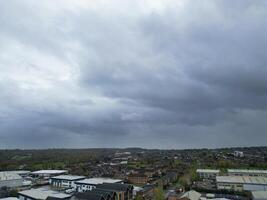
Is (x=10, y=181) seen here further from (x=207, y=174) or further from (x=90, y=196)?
(x=207, y=174)

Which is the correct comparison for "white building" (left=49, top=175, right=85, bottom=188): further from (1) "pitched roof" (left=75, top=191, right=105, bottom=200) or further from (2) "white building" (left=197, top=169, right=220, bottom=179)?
(2) "white building" (left=197, top=169, right=220, bottom=179)

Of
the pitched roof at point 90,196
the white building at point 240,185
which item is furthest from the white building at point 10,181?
the white building at point 240,185

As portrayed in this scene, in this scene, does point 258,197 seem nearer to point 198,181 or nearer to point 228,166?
point 198,181

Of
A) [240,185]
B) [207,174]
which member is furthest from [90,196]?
[207,174]

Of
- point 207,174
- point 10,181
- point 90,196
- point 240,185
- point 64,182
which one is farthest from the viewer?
point 207,174

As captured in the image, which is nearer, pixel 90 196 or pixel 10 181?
pixel 90 196

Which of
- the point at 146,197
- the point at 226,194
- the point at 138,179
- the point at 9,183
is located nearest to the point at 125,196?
the point at 146,197

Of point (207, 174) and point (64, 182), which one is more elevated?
point (207, 174)

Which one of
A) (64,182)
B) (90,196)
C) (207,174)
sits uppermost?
(90,196)

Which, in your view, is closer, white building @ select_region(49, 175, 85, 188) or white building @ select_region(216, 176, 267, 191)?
white building @ select_region(216, 176, 267, 191)

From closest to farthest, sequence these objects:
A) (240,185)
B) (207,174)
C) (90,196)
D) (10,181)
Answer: (90,196), (240,185), (10,181), (207,174)

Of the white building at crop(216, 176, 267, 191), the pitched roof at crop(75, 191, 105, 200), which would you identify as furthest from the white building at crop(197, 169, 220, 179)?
the pitched roof at crop(75, 191, 105, 200)
